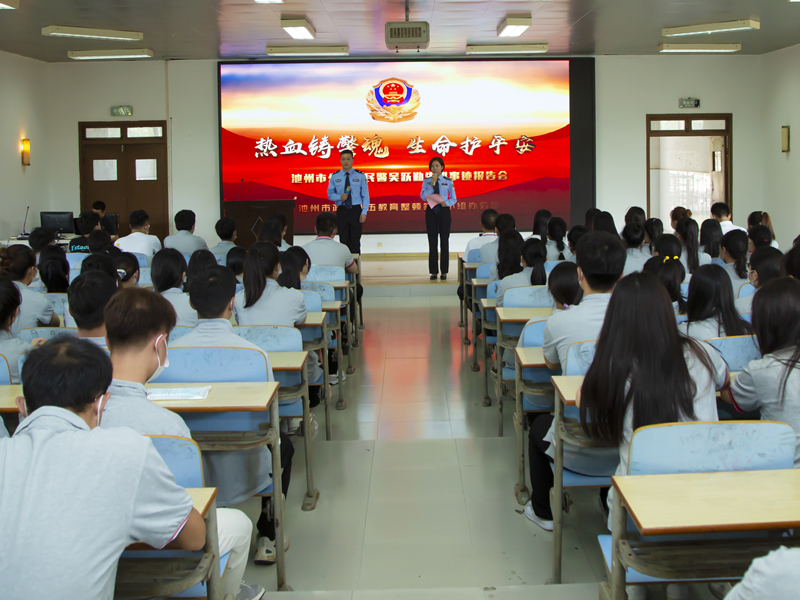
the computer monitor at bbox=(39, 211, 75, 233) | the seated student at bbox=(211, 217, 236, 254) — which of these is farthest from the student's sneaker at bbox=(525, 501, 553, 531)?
the computer monitor at bbox=(39, 211, 75, 233)

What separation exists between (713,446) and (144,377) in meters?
1.47

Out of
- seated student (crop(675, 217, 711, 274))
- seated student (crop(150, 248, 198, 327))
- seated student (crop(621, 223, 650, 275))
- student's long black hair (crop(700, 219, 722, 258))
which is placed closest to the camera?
seated student (crop(150, 248, 198, 327))

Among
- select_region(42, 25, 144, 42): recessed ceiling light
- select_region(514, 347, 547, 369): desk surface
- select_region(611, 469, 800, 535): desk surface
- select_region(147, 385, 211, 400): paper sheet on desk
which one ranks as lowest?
select_region(611, 469, 800, 535): desk surface

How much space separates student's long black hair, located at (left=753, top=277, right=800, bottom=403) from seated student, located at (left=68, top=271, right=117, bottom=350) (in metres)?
2.15

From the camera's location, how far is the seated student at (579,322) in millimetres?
2547

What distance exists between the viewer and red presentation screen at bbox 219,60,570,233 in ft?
31.5

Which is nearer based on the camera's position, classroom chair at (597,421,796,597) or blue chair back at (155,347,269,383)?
classroom chair at (597,421,796,597)

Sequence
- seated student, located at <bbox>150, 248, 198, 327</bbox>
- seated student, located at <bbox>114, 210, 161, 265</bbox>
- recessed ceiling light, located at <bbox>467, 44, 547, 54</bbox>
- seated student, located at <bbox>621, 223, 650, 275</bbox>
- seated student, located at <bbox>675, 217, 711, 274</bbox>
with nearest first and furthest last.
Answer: seated student, located at <bbox>150, 248, 198, 327</bbox>, seated student, located at <bbox>621, 223, 650, 275</bbox>, seated student, located at <bbox>675, 217, 711, 274</bbox>, seated student, located at <bbox>114, 210, 161, 265</bbox>, recessed ceiling light, located at <bbox>467, 44, 547, 54</bbox>

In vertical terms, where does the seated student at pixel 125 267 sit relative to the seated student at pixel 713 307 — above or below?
above

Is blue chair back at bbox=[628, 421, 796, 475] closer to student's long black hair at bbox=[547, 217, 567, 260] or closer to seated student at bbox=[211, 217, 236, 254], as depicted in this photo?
Answer: student's long black hair at bbox=[547, 217, 567, 260]

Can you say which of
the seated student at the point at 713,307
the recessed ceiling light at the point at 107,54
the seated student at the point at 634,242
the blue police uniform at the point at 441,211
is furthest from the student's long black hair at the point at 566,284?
the recessed ceiling light at the point at 107,54

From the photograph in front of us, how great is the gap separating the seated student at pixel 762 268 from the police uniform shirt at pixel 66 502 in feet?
9.76

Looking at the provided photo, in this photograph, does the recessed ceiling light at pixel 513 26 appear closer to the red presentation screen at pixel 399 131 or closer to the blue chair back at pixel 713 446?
the red presentation screen at pixel 399 131

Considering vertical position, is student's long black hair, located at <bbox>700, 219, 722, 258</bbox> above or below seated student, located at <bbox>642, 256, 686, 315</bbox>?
above
